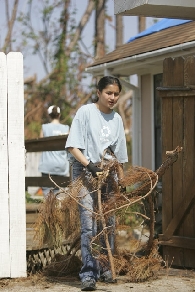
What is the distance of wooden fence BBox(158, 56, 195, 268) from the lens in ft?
25.3

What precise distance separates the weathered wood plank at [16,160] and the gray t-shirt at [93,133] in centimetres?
57

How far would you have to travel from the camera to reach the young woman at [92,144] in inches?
265

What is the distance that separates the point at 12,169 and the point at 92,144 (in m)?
0.87

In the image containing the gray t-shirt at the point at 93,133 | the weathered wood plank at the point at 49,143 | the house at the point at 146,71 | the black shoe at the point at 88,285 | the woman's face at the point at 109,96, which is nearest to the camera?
the black shoe at the point at 88,285

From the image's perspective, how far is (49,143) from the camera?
10000 mm

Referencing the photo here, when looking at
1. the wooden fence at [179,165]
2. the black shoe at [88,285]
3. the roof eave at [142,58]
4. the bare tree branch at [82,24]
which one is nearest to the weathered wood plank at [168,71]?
the wooden fence at [179,165]

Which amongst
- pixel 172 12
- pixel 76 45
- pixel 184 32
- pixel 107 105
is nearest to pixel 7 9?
pixel 76 45

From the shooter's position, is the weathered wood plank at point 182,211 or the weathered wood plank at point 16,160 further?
the weathered wood plank at point 182,211

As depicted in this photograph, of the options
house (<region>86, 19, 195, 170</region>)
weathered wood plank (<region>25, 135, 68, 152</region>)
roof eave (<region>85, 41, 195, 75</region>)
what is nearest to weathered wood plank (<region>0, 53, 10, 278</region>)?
weathered wood plank (<region>25, 135, 68, 152</region>)

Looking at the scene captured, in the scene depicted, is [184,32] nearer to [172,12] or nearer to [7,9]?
[172,12]

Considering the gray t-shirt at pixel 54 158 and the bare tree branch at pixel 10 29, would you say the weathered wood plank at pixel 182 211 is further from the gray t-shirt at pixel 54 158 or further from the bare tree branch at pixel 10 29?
the bare tree branch at pixel 10 29

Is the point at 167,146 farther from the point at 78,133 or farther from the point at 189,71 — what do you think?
the point at 78,133

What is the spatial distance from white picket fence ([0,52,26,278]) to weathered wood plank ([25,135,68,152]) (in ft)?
8.25

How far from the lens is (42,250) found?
791cm
